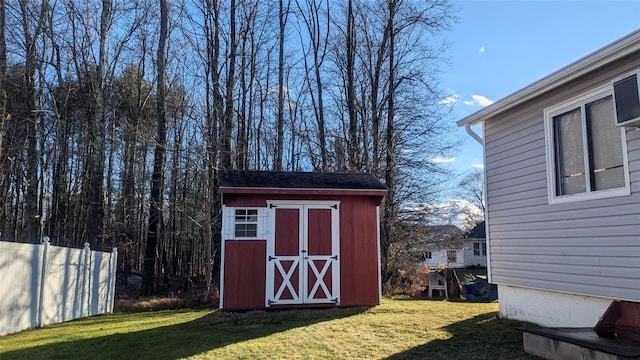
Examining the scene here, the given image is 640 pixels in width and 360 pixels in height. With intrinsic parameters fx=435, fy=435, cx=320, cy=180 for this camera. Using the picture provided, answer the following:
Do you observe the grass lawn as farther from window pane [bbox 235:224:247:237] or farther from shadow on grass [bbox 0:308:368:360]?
window pane [bbox 235:224:247:237]

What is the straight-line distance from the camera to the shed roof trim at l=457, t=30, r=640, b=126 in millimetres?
4465

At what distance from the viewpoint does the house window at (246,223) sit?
8422mm

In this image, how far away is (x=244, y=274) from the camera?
8.34 m

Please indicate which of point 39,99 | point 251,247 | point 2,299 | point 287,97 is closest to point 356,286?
point 251,247

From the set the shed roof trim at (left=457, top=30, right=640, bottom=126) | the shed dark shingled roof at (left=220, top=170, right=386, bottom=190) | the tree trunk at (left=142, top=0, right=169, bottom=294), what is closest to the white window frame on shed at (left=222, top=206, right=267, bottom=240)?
the shed dark shingled roof at (left=220, top=170, right=386, bottom=190)

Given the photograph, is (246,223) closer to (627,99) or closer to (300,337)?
(300,337)

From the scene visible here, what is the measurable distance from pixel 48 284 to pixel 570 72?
9969 mm

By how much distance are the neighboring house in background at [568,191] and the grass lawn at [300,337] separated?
81 cm

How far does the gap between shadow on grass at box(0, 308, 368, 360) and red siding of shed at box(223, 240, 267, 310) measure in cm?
28

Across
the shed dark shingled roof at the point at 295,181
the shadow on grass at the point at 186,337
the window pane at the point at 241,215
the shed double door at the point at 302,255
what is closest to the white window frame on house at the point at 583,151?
the shed dark shingled roof at the point at 295,181

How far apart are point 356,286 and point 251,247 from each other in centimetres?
224

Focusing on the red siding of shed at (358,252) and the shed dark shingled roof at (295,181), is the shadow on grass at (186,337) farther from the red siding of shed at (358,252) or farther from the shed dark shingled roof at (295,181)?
the shed dark shingled roof at (295,181)

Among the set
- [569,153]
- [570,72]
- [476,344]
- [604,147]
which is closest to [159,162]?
[476,344]

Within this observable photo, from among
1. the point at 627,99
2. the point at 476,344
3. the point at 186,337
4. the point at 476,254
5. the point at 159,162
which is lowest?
the point at 476,254
